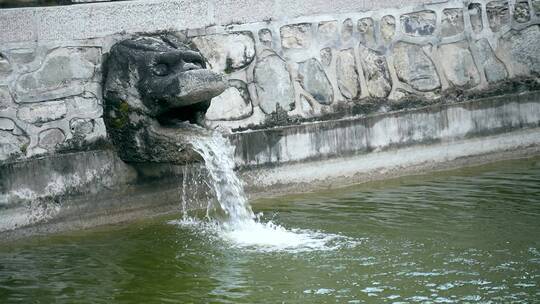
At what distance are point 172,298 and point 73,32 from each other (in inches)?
101

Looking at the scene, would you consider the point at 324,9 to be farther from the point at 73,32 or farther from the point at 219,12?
the point at 73,32

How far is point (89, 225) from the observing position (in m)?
7.27

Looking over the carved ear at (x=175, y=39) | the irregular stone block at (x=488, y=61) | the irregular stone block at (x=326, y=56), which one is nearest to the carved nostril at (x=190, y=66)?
the carved ear at (x=175, y=39)

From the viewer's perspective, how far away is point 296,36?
8.18m

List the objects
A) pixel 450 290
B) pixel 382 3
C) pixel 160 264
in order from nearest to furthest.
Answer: pixel 450 290 < pixel 160 264 < pixel 382 3

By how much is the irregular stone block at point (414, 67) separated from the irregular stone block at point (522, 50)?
74cm

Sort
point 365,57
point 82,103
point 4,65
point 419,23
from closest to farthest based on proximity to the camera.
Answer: point 4,65
point 82,103
point 365,57
point 419,23

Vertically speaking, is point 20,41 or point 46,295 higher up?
point 20,41

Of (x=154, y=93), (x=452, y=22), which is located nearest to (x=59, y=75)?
(x=154, y=93)

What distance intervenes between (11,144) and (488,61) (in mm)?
4379

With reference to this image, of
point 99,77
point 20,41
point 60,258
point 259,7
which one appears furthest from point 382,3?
point 60,258

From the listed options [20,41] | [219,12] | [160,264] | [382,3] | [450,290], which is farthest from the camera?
[382,3]

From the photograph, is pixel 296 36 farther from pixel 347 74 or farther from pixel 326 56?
pixel 347 74

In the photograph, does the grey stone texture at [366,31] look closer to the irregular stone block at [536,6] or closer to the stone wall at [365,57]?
the stone wall at [365,57]
